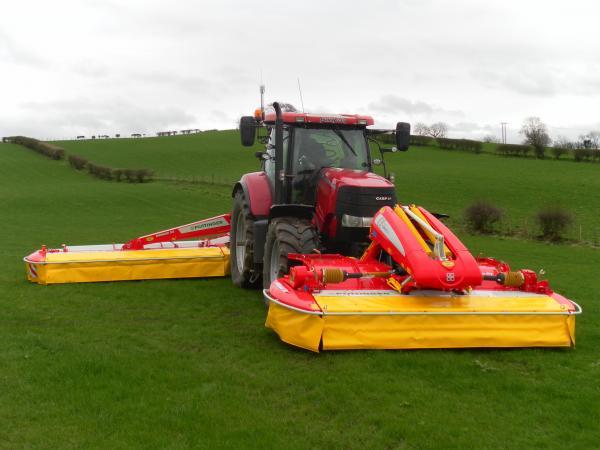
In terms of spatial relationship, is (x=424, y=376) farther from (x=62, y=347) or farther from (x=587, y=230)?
(x=587, y=230)

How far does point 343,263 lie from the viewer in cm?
707

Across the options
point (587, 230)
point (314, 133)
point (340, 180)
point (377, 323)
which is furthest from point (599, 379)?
point (587, 230)

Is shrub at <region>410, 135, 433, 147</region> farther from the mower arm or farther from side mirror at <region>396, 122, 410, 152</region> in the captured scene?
side mirror at <region>396, 122, 410, 152</region>

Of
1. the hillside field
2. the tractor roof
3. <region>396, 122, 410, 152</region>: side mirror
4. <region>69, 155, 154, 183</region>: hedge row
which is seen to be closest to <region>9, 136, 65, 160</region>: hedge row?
the hillside field

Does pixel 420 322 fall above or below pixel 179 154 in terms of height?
below

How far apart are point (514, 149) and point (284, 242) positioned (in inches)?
1840

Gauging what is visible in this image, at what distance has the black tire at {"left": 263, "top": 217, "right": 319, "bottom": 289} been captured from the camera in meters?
7.34

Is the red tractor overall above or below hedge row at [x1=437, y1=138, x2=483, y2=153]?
below

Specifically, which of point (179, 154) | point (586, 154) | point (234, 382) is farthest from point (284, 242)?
point (179, 154)

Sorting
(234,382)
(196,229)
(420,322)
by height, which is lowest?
(234,382)

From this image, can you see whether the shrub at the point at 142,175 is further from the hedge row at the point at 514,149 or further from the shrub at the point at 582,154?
the shrub at the point at 582,154

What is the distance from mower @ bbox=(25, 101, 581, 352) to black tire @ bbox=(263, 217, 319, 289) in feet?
0.04

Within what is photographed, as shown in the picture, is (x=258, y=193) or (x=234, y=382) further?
(x=258, y=193)

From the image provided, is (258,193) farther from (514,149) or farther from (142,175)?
(514,149)
